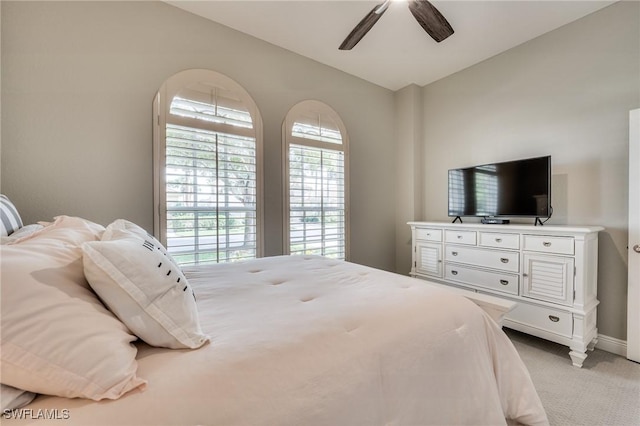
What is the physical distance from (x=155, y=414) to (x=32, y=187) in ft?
6.85

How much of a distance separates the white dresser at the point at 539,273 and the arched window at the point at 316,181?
4.14 feet

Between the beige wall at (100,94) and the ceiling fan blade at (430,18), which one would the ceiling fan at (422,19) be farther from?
the beige wall at (100,94)

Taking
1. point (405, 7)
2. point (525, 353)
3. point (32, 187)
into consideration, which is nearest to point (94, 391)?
point (32, 187)

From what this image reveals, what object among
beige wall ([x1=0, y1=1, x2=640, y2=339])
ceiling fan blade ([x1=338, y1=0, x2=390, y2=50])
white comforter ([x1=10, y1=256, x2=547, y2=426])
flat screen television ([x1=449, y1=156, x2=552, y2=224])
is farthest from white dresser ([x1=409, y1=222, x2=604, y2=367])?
ceiling fan blade ([x1=338, y1=0, x2=390, y2=50])

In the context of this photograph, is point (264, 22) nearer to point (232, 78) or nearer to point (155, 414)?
point (232, 78)

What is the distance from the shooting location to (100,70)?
2.01 meters

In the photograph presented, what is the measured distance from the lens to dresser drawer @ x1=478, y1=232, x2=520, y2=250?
2369mm

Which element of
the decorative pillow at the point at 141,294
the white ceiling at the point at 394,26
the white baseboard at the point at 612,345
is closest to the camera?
the decorative pillow at the point at 141,294

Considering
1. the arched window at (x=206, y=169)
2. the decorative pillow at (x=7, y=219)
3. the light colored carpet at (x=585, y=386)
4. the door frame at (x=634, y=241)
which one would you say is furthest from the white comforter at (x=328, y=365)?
the door frame at (x=634, y=241)

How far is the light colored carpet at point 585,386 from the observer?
4.98 ft

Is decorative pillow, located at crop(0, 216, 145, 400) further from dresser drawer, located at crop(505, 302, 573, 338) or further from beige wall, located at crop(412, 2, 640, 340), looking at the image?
beige wall, located at crop(412, 2, 640, 340)

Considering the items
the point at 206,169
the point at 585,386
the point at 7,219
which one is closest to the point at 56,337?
the point at 7,219

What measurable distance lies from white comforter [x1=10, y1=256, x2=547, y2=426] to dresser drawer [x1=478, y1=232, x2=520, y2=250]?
145 cm

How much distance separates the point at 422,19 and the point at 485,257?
6.97 ft
